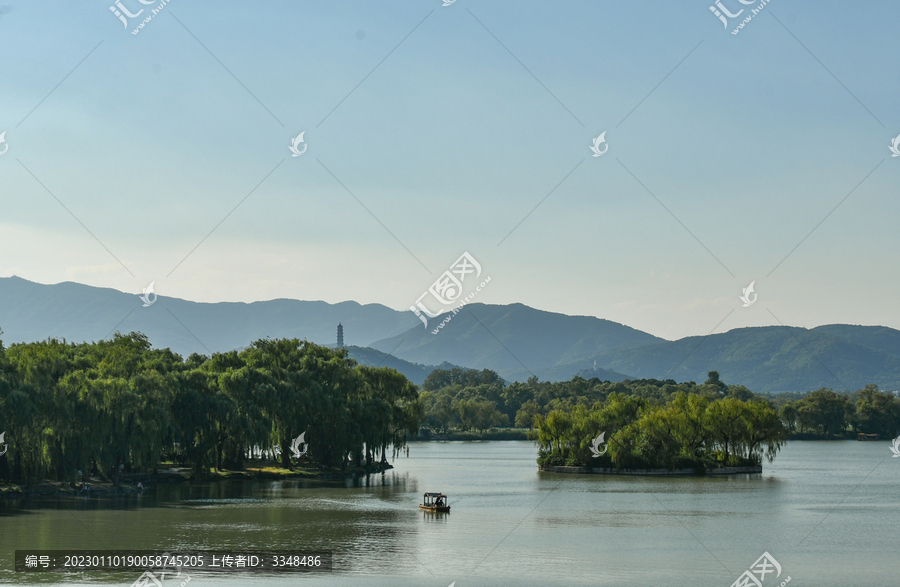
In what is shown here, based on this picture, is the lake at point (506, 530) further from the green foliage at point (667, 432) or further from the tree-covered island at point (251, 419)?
the green foliage at point (667, 432)

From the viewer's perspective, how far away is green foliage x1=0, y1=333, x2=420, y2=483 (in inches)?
1607

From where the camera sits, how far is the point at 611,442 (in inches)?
2258

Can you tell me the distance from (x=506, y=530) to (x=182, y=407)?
24.2m

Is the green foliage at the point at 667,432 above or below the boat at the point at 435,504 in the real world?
above

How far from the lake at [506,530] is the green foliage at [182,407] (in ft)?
9.56

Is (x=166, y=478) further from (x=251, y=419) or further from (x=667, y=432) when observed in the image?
(x=667, y=432)

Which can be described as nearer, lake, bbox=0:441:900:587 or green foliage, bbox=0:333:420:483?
lake, bbox=0:441:900:587
